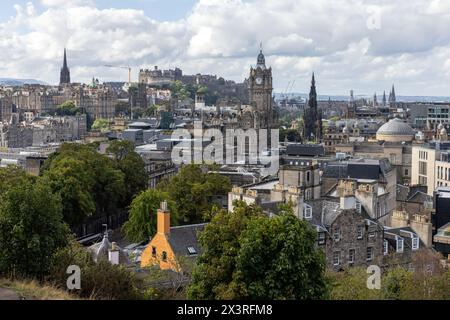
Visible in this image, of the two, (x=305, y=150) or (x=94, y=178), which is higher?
(x=305, y=150)

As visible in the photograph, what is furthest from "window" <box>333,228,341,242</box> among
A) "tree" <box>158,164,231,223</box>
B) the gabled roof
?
the gabled roof

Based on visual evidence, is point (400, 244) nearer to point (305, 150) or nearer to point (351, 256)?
point (351, 256)

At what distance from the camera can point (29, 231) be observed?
84.9 ft

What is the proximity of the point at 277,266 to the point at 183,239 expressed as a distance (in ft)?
45.0

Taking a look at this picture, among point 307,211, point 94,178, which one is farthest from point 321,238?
point 94,178

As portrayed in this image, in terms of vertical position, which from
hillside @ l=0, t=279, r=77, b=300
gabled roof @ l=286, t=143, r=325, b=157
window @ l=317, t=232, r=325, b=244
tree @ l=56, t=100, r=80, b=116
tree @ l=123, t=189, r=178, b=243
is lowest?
tree @ l=123, t=189, r=178, b=243

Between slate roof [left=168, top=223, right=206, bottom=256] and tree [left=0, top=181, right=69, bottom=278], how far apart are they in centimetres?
906

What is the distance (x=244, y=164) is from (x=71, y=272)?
4835cm

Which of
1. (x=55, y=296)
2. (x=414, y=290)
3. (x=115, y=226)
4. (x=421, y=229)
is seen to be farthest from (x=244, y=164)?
(x=55, y=296)

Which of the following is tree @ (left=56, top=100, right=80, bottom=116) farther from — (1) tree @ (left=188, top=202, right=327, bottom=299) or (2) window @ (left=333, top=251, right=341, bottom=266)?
(1) tree @ (left=188, top=202, right=327, bottom=299)

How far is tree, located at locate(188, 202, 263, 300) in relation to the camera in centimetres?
2433

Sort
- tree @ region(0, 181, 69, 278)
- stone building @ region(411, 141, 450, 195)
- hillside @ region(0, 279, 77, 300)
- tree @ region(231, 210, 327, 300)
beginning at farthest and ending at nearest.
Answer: stone building @ region(411, 141, 450, 195) → tree @ region(0, 181, 69, 278) → tree @ region(231, 210, 327, 300) → hillside @ region(0, 279, 77, 300)
